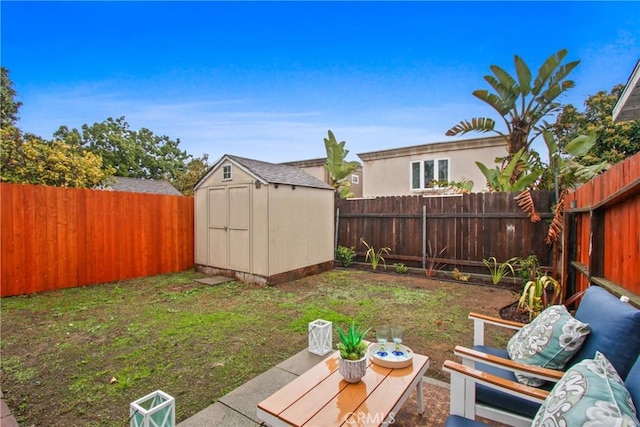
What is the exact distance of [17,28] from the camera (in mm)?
6211

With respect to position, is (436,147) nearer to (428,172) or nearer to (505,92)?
(428,172)

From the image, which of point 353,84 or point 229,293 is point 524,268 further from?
point 353,84

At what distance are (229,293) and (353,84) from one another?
693 centimetres

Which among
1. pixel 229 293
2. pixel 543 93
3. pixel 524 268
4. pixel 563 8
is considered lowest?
pixel 229 293

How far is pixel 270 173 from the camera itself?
6.82 m

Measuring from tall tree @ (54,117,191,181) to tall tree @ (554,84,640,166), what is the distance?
24184mm

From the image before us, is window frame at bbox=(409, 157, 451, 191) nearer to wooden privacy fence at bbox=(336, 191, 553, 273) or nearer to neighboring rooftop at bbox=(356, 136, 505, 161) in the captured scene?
neighboring rooftop at bbox=(356, 136, 505, 161)

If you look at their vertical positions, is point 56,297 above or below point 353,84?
below

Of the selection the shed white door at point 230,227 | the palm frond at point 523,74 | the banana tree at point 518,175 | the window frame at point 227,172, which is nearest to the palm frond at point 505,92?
the palm frond at point 523,74

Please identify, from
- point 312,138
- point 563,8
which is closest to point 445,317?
point 563,8

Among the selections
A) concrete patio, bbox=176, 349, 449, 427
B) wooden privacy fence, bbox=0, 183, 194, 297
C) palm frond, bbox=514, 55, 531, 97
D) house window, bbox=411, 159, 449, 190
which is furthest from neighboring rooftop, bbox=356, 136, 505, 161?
concrete patio, bbox=176, 349, 449, 427

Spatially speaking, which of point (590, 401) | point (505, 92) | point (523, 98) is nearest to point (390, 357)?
point (590, 401)

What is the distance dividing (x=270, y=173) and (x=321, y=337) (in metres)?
4.57

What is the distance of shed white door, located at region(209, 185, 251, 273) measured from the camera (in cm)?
654
